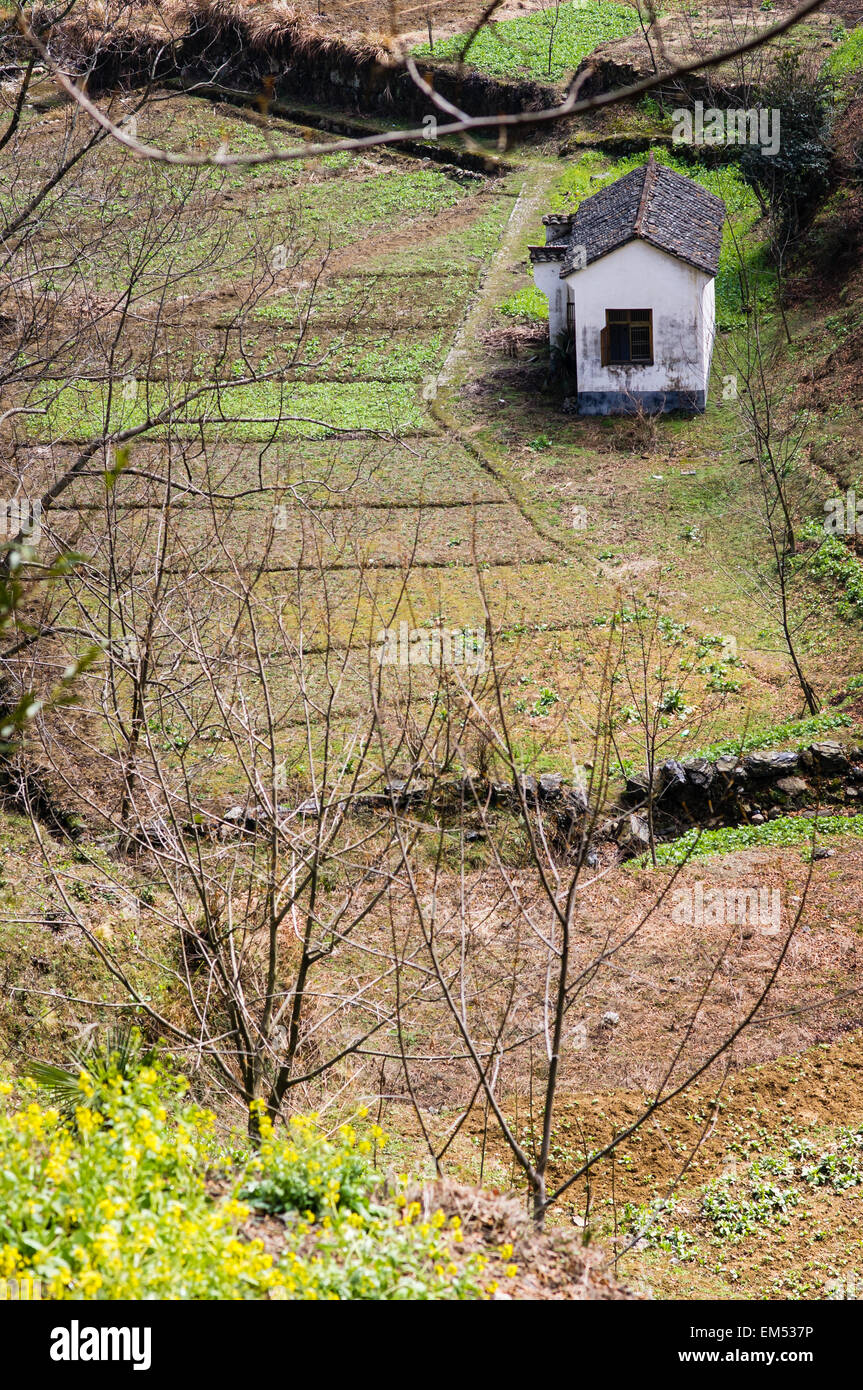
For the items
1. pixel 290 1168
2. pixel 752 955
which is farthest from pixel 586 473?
pixel 290 1168

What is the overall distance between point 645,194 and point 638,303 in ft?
7.95

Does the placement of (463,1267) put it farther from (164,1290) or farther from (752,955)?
(752,955)

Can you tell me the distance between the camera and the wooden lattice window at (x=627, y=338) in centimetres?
2272

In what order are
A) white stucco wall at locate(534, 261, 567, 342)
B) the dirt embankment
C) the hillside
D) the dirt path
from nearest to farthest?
the hillside < the dirt path < white stucco wall at locate(534, 261, 567, 342) < the dirt embankment

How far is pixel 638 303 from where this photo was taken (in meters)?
22.6

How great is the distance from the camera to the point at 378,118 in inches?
1387

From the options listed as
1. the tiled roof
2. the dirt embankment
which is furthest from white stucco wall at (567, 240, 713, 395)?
the dirt embankment

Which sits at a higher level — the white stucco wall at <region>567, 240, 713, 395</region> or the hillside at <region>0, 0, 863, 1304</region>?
the white stucco wall at <region>567, 240, 713, 395</region>

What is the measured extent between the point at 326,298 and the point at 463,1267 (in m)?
25.2

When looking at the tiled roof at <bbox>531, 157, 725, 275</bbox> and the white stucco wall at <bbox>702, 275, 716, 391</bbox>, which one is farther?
the white stucco wall at <bbox>702, 275, 716, 391</bbox>

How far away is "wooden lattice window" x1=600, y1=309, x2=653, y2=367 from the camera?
2272cm

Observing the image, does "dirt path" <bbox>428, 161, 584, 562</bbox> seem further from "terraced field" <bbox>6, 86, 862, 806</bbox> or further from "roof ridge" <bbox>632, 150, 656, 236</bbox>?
"roof ridge" <bbox>632, 150, 656, 236</bbox>

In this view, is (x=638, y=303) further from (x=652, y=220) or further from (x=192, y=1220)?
(x=192, y=1220)

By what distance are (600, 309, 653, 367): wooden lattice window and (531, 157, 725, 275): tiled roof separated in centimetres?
114
